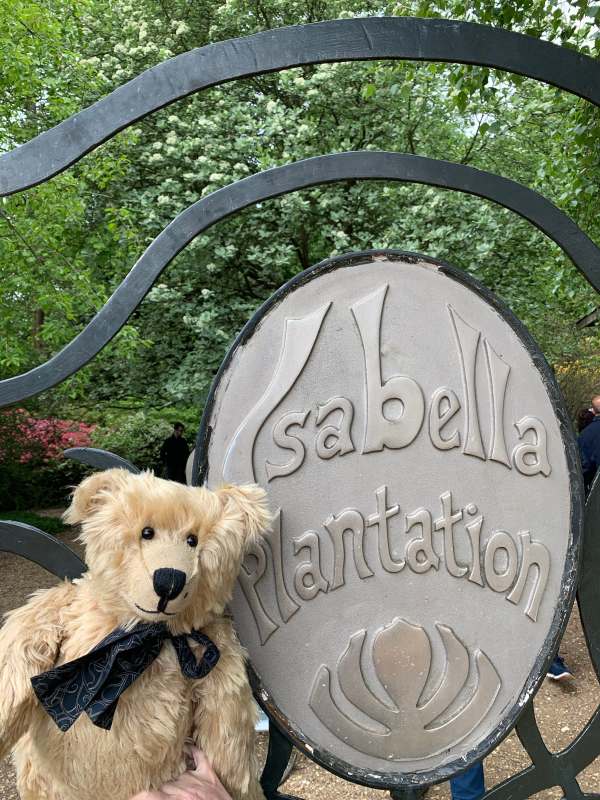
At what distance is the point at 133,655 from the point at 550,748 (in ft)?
10.1

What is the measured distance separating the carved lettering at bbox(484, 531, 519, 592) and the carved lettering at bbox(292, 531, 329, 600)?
413 mm

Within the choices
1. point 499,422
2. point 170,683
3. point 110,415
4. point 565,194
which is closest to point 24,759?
point 170,683

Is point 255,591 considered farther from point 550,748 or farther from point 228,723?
point 550,748

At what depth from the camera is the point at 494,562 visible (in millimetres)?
1666

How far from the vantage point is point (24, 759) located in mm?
1381

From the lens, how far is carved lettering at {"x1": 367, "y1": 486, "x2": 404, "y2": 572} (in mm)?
1620

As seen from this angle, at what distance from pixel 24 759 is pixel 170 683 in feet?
1.19

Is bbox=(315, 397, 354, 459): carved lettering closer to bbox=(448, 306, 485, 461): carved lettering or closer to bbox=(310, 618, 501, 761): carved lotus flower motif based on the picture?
bbox=(448, 306, 485, 461): carved lettering

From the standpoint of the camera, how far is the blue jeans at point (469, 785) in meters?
2.44

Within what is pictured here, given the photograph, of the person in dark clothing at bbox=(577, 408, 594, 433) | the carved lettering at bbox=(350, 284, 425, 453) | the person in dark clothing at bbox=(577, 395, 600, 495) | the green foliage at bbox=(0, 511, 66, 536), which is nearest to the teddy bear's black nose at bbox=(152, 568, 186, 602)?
the carved lettering at bbox=(350, 284, 425, 453)

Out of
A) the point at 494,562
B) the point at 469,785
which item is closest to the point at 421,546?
the point at 494,562

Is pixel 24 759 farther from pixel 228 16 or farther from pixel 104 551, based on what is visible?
pixel 228 16

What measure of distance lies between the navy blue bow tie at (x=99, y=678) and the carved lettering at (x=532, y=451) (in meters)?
0.95

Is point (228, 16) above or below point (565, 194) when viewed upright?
above
